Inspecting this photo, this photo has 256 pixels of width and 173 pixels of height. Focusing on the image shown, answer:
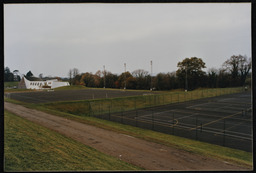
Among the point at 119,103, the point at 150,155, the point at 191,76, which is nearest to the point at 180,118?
the point at 191,76

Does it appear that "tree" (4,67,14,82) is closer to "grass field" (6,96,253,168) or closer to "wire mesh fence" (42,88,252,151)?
"grass field" (6,96,253,168)

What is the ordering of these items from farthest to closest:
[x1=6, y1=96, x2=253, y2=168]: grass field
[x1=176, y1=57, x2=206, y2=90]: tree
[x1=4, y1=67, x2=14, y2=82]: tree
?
[x1=176, y1=57, x2=206, y2=90]: tree
[x1=6, y1=96, x2=253, y2=168]: grass field
[x1=4, y1=67, x2=14, y2=82]: tree

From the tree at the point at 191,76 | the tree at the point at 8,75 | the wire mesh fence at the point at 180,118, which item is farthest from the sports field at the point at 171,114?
the tree at the point at 191,76

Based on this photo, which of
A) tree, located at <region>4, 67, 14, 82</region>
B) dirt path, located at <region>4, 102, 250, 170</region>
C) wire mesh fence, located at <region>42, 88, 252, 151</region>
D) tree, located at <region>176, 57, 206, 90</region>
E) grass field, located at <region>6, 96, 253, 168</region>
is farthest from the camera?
wire mesh fence, located at <region>42, 88, 252, 151</region>

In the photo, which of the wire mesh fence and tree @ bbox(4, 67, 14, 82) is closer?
tree @ bbox(4, 67, 14, 82)

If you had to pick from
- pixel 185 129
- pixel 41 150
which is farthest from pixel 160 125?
pixel 41 150

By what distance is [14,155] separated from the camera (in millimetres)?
3846

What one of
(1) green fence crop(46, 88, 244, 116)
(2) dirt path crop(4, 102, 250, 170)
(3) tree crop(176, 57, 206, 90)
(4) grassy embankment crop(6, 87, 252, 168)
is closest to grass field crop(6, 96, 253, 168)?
(4) grassy embankment crop(6, 87, 252, 168)

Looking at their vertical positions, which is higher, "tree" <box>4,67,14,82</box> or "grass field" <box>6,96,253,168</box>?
"tree" <box>4,67,14,82</box>

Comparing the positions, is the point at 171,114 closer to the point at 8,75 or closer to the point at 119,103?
the point at 119,103

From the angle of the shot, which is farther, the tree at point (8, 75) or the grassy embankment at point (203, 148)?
the grassy embankment at point (203, 148)

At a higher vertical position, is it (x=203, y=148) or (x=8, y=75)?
(x=8, y=75)

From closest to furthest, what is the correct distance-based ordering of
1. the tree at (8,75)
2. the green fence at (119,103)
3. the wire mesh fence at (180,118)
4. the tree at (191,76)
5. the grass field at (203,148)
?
the tree at (8,75)
the grass field at (203,148)
the tree at (191,76)
the wire mesh fence at (180,118)
the green fence at (119,103)

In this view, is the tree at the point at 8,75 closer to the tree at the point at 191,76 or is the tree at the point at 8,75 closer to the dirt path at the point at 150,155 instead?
the dirt path at the point at 150,155
